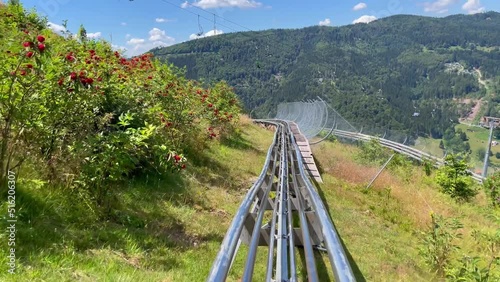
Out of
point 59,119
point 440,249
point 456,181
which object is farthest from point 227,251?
point 456,181

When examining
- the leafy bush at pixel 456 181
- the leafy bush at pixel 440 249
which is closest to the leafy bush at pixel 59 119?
the leafy bush at pixel 440 249

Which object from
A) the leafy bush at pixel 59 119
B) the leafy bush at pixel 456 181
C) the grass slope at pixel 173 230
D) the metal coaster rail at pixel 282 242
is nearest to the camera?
the metal coaster rail at pixel 282 242

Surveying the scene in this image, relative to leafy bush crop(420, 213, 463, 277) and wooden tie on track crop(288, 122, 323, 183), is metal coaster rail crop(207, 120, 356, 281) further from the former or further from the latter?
wooden tie on track crop(288, 122, 323, 183)

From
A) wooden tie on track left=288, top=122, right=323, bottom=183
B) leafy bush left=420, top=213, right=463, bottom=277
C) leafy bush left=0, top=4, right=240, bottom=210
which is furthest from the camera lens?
wooden tie on track left=288, top=122, right=323, bottom=183

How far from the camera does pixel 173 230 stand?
4844 millimetres

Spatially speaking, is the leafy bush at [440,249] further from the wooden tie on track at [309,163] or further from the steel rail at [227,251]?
the wooden tie on track at [309,163]

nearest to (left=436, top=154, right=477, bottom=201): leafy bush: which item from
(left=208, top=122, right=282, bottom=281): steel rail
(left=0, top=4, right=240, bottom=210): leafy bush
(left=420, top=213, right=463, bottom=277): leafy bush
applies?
(left=420, top=213, right=463, bottom=277): leafy bush

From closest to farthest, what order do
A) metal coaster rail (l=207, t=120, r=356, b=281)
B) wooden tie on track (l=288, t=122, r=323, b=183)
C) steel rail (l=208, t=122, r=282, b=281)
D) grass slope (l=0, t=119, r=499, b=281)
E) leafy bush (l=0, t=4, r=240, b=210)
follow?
1. steel rail (l=208, t=122, r=282, b=281)
2. metal coaster rail (l=207, t=120, r=356, b=281)
3. grass slope (l=0, t=119, r=499, b=281)
4. leafy bush (l=0, t=4, r=240, b=210)
5. wooden tie on track (l=288, t=122, r=323, b=183)

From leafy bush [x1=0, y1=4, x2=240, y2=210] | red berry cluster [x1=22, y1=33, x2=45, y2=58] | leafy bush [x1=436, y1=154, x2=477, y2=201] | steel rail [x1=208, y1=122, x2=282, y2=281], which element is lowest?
leafy bush [x1=436, y1=154, x2=477, y2=201]

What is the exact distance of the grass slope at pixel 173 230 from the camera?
3092 mm

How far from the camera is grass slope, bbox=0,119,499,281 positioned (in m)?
3.09

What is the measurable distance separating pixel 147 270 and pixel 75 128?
2.00 m

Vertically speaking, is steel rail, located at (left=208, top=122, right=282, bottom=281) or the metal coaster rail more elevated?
steel rail, located at (left=208, top=122, right=282, bottom=281)

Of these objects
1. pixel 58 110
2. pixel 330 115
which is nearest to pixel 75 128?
pixel 58 110
